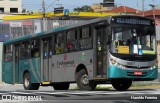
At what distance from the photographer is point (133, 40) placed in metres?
17.8

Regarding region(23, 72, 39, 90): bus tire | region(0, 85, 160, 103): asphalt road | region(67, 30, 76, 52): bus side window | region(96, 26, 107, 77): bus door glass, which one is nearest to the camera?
region(0, 85, 160, 103): asphalt road

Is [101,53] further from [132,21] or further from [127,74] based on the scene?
[132,21]

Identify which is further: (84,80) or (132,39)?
(84,80)

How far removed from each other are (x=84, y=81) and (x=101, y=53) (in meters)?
1.79

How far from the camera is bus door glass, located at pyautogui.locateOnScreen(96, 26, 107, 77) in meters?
17.9

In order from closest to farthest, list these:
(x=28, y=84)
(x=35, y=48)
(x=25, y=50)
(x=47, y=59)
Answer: (x=47, y=59)
(x=35, y=48)
(x=28, y=84)
(x=25, y=50)

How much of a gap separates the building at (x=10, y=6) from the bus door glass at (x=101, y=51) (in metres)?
97.0

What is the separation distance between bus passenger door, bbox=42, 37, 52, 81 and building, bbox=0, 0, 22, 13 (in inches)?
3631

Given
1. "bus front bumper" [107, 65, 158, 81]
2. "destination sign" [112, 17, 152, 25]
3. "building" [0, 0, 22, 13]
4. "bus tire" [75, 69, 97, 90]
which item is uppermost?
"building" [0, 0, 22, 13]

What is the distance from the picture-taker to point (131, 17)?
60.1 feet

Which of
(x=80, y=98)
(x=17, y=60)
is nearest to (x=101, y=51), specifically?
(x=80, y=98)

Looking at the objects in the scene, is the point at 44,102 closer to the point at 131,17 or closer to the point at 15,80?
the point at 131,17

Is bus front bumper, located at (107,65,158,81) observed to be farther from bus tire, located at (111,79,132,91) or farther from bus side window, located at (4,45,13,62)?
bus side window, located at (4,45,13,62)

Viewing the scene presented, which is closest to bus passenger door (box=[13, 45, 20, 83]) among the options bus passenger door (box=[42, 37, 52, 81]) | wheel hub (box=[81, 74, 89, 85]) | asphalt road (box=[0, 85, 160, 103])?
bus passenger door (box=[42, 37, 52, 81])
